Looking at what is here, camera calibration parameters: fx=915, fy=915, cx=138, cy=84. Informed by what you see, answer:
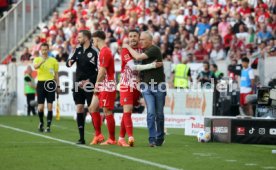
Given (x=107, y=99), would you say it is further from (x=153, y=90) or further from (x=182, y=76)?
(x=182, y=76)

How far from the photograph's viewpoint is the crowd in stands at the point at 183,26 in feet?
94.7

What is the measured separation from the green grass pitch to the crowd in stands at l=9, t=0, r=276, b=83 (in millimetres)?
8983

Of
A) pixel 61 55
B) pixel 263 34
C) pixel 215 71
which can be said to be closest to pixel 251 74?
pixel 215 71

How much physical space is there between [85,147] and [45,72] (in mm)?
5815

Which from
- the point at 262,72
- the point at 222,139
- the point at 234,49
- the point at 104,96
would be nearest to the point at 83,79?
the point at 104,96

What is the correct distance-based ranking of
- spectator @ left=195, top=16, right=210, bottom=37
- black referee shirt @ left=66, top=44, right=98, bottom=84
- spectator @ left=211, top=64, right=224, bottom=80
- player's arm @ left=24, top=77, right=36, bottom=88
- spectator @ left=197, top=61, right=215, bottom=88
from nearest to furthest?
black referee shirt @ left=66, top=44, right=98, bottom=84
spectator @ left=197, top=61, right=215, bottom=88
spectator @ left=211, top=64, right=224, bottom=80
spectator @ left=195, top=16, right=210, bottom=37
player's arm @ left=24, top=77, right=36, bottom=88

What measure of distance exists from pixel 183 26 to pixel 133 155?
17.4 m

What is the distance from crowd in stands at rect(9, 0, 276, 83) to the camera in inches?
1136

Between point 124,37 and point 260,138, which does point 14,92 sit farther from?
point 260,138

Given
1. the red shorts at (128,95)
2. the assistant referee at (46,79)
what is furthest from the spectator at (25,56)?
the red shorts at (128,95)

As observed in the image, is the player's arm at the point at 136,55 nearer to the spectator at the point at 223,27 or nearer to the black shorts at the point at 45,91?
the black shorts at the point at 45,91

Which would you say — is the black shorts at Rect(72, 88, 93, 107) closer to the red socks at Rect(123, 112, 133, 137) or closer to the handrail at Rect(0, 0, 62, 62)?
the red socks at Rect(123, 112, 133, 137)

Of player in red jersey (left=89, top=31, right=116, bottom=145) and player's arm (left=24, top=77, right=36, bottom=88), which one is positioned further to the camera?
player's arm (left=24, top=77, right=36, bottom=88)

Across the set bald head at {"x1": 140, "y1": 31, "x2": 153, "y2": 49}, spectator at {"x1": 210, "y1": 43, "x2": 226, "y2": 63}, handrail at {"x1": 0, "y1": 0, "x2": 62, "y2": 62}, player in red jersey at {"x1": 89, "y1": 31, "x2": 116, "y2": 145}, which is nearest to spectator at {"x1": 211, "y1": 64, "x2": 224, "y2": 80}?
spectator at {"x1": 210, "y1": 43, "x2": 226, "y2": 63}
